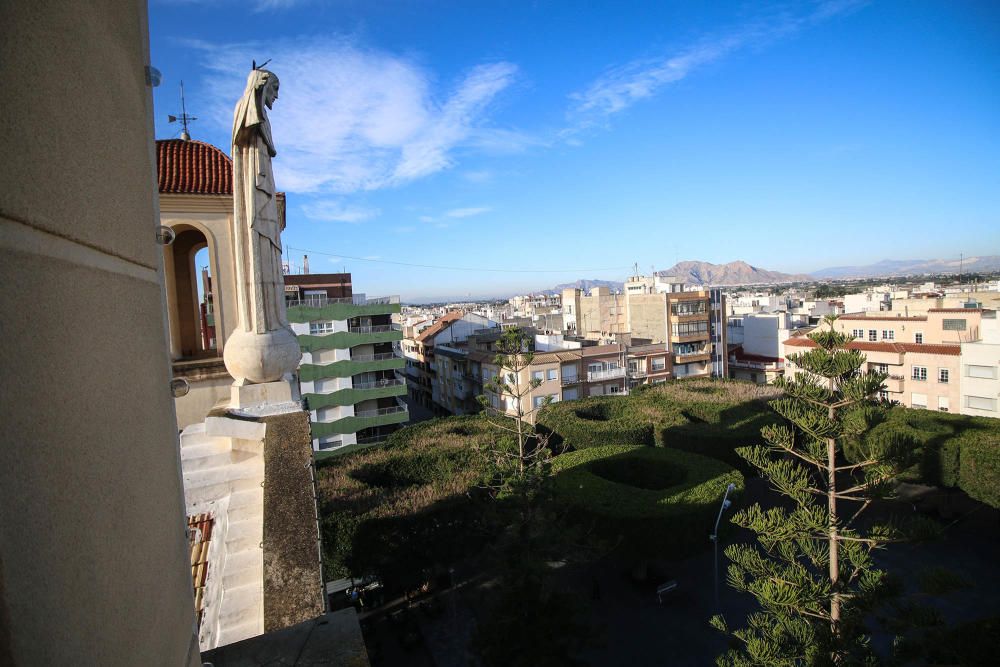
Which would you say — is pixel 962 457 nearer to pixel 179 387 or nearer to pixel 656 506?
pixel 656 506

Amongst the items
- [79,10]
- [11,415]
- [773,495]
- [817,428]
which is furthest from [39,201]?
[773,495]

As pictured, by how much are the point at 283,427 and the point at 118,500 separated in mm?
4399

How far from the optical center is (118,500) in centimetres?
141

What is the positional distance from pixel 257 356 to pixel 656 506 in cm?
1231

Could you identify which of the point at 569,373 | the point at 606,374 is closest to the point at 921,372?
the point at 606,374

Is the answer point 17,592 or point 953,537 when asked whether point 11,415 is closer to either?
point 17,592

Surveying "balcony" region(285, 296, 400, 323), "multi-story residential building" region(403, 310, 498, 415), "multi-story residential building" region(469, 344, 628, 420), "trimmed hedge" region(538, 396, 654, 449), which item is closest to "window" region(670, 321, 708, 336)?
"multi-story residential building" region(469, 344, 628, 420)

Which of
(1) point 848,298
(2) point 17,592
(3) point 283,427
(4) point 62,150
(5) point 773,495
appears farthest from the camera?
(1) point 848,298

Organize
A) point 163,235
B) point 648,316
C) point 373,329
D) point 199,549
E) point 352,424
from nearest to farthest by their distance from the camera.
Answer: point 163,235 → point 199,549 → point 352,424 → point 373,329 → point 648,316

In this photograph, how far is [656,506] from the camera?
592 inches

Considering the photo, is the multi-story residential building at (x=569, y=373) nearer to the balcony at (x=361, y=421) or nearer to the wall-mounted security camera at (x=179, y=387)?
the balcony at (x=361, y=421)

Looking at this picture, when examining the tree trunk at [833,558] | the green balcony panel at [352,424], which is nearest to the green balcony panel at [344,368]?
the green balcony panel at [352,424]

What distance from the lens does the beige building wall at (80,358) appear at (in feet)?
2.97

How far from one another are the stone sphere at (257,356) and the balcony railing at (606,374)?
107 ft
